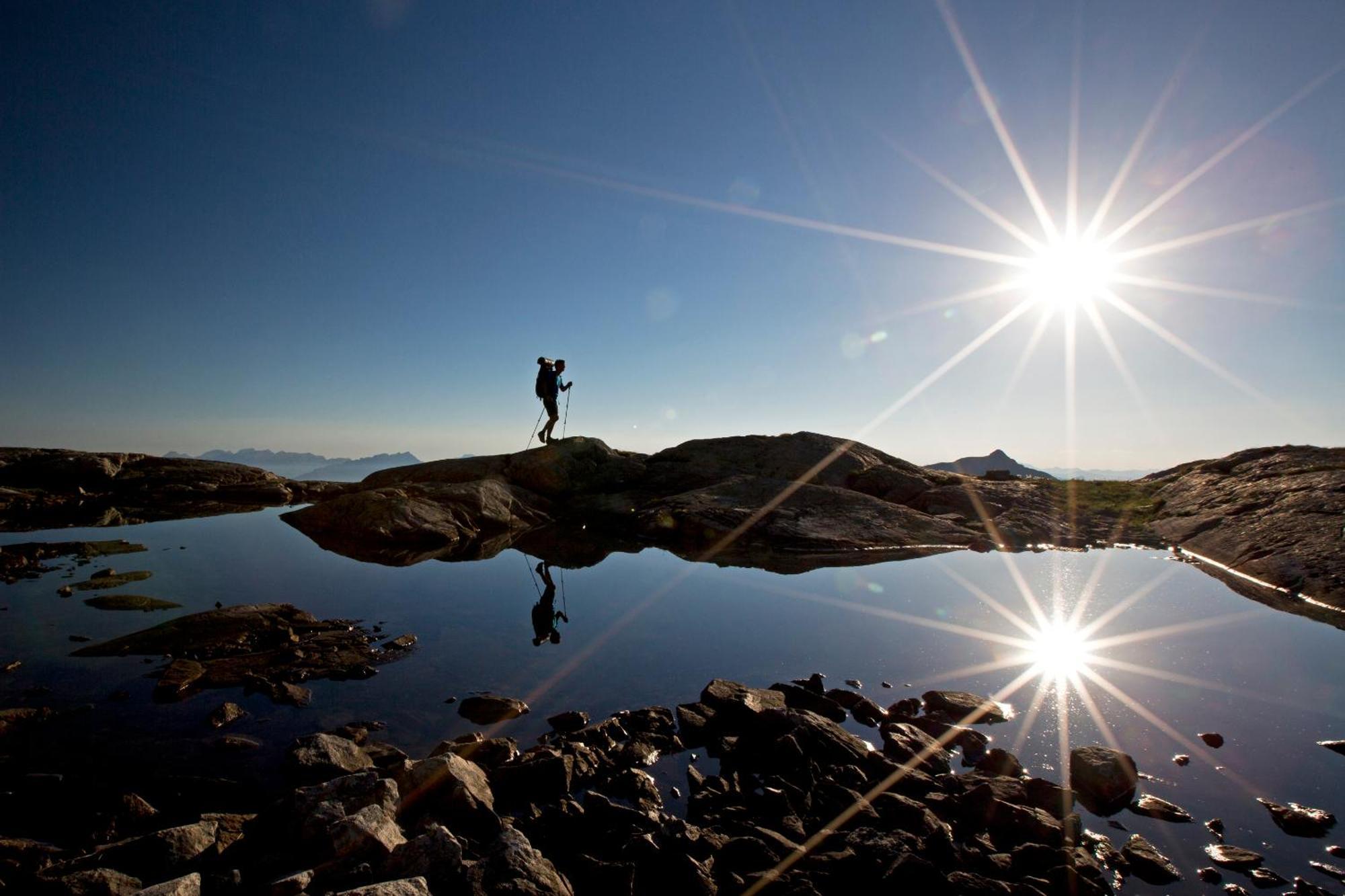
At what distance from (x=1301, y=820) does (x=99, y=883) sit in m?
13.8

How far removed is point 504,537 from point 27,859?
23.3 metres

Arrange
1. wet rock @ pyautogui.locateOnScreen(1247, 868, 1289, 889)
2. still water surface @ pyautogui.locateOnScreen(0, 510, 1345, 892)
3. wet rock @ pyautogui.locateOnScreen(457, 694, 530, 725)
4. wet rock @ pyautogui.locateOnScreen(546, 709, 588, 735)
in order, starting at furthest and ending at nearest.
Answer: wet rock @ pyautogui.locateOnScreen(457, 694, 530, 725) → wet rock @ pyautogui.locateOnScreen(546, 709, 588, 735) → still water surface @ pyautogui.locateOnScreen(0, 510, 1345, 892) → wet rock @ pyautogui.locateOnScreen(1247, 868, 1289, 889)

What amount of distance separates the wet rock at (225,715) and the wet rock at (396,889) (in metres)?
6.51

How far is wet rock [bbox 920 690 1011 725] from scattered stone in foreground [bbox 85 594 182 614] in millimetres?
19332

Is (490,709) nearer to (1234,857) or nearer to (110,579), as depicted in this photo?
(1234,857)

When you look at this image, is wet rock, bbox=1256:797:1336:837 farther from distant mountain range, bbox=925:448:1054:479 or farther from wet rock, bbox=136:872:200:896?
distant mountain range, bbox=925:448:1054:479

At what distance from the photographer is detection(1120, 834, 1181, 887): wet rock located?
6191mm

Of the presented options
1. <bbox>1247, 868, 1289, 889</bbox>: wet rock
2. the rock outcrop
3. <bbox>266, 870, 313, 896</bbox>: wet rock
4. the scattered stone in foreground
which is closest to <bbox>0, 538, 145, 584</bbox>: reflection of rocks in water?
the scattered stone in foreground

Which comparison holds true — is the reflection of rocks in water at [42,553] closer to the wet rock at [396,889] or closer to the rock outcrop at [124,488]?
the rock outcrop at [124,488]

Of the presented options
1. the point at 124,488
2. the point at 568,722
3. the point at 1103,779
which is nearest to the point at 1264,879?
the point at 1103,779

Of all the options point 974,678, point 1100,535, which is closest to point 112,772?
point 974,678

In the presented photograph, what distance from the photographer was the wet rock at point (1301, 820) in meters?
6.98

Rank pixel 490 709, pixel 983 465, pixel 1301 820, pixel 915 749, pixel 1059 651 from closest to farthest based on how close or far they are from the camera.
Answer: pixel 1301 820 < pixel 915 749 < pixel 490 709 < pixel 1059 651 < pixel 983 465

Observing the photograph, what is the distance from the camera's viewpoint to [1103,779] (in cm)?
773
